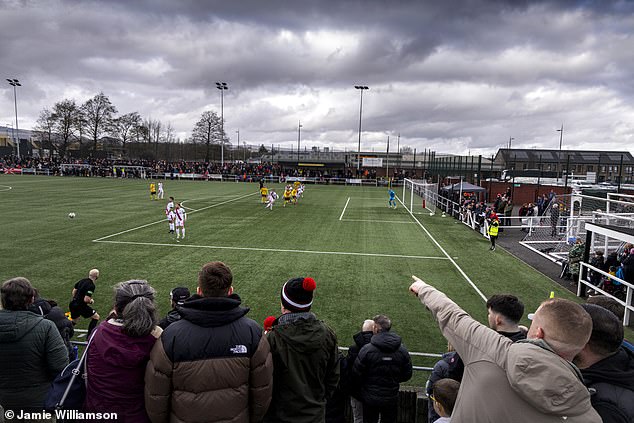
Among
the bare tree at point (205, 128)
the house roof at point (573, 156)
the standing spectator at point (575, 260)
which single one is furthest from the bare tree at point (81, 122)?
the standing spectator at point (575, 260)

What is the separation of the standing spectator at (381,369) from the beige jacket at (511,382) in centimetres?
182

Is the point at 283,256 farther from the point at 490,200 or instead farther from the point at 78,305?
the point at 490,200

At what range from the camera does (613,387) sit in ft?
8.25

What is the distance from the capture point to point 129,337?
9.89ft

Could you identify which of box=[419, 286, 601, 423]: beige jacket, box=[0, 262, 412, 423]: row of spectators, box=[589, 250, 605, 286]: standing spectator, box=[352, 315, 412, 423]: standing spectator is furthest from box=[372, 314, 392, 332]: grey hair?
box=[589, 250, 605, 286]: standing spectator

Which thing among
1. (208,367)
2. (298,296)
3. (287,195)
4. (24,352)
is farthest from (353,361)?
(287,195)

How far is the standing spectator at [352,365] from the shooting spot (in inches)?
172

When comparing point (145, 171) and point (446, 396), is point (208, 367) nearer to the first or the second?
point (446, 396)

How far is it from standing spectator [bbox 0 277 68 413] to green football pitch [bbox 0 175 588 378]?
524 centimetres

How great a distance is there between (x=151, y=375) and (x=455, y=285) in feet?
36.4

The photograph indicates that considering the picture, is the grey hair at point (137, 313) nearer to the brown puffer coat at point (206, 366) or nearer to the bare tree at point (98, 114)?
the brown puffer coat at point (206, 366)

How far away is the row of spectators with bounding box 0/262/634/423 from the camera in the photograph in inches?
85.0

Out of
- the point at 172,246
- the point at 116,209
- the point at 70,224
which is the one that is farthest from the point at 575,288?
the point at 116,209

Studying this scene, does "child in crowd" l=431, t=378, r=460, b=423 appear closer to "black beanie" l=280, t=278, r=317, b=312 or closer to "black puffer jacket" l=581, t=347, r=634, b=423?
"black puffer jacket" l=581, t=347, r=634, b=423
